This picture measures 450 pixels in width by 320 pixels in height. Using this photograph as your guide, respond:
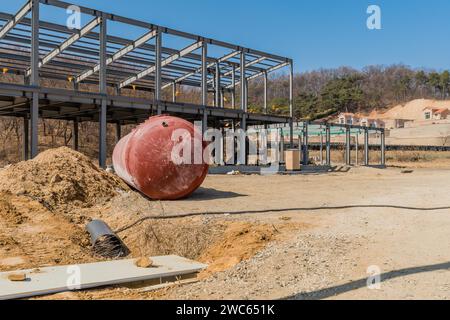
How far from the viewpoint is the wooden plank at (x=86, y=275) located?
4305 mm

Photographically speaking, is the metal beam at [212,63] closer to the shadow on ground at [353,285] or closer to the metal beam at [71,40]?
the metal beam at [71,40]

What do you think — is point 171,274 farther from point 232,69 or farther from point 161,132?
point 232,69

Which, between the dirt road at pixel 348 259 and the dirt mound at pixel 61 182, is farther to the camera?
the dirt mound at pixel 61 182

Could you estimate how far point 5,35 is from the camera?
20.9m

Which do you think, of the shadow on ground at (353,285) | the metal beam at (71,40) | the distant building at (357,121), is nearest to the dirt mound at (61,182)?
the shadow on ground at (353,285)

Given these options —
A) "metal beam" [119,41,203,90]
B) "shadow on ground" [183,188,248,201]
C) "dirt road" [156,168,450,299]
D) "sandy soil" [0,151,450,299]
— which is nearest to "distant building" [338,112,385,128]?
"metal beam" [119,41,203,90]

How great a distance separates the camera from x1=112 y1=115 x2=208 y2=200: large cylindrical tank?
10.8 m

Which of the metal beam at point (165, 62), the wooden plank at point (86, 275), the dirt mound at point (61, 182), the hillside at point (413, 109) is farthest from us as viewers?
the hillside at point (413, 109)

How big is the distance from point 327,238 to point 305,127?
79.9 feet

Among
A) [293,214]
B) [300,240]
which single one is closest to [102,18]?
[293,214]

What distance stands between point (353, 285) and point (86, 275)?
3.03 meters

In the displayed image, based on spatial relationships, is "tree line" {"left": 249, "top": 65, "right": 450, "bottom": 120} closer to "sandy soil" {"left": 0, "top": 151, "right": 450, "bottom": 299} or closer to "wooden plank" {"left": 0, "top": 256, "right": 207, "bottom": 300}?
"sandy soil" {"left": 0, "top": 151, "right": 450, "bottom": 299}

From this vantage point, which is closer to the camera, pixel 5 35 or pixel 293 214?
pixel 293 214

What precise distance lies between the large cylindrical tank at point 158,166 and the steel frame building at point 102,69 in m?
9.01
